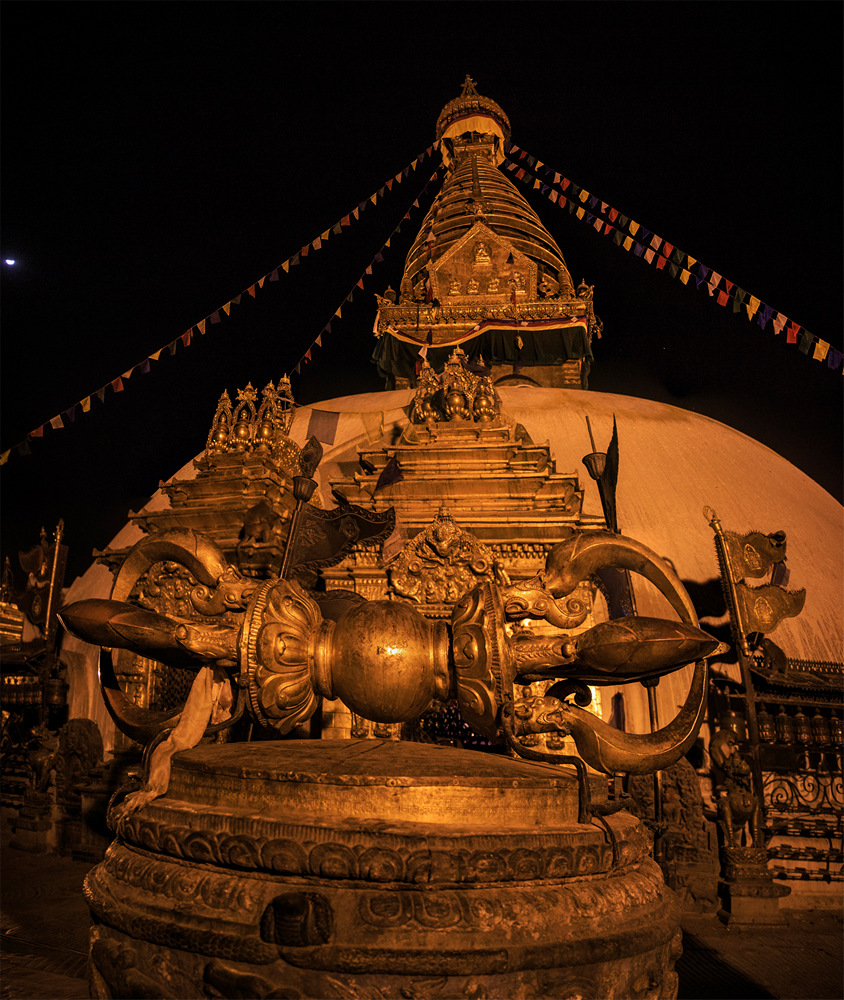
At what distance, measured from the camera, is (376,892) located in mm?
1384

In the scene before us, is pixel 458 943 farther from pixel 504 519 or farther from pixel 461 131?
pixel 461 131

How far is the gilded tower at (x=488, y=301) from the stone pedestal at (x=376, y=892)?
12.6 m

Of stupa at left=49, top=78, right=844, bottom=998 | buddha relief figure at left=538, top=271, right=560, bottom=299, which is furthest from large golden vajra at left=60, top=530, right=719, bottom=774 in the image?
buddha relief figure at left=538, top=271, right=560, bottom=299

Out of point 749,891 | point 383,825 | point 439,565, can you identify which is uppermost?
point 439,565

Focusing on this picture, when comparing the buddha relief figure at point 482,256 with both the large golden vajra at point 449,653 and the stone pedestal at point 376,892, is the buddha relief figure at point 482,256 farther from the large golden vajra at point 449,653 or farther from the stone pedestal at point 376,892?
the stone pedestal at point 376,892

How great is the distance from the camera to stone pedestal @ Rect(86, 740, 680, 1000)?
1328 mm

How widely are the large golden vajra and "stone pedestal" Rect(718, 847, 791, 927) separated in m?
4.52

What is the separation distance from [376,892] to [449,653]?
56 cm

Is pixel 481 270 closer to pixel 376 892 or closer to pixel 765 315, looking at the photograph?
pixel 765 315

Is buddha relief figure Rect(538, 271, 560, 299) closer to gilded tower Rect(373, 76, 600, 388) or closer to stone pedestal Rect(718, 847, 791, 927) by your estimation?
gilded tower Rect(373, 76, 600, 388)

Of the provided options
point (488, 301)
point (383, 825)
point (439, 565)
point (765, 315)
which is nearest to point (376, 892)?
point (383, 825)

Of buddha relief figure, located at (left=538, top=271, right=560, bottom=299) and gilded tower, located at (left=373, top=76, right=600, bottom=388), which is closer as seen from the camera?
gilded tower, located at (left=373, top=76, right=600, bottom=388)

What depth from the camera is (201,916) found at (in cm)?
141

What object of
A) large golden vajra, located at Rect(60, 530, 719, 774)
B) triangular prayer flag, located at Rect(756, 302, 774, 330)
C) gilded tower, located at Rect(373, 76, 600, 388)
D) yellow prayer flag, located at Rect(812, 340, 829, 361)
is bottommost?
large golden vajra, located at Rect(60, 530, 719, 774)
